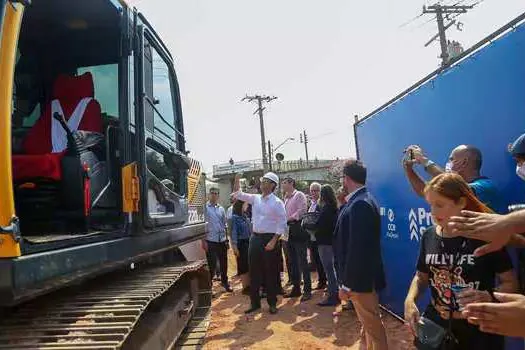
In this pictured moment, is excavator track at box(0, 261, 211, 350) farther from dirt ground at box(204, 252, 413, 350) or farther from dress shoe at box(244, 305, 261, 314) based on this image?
dress shoe at box(244, 305, 261, 314)

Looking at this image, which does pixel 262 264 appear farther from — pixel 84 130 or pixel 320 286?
pixel 84 130

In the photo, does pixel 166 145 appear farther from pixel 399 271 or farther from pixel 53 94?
pixel 399 271

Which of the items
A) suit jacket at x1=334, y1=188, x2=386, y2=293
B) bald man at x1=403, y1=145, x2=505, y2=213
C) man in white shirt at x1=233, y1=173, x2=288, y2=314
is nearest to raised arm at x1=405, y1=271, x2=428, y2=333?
bald man at x1=403, y1=145, x2=505, y2=213

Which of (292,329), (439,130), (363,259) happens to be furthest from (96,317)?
(292,329)

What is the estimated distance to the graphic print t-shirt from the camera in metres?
2.22

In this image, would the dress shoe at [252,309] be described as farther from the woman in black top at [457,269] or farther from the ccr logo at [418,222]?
the woman in black top at [457,269]

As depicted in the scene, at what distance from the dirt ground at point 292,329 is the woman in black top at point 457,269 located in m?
2.29

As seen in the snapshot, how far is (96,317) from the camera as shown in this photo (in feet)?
6.64

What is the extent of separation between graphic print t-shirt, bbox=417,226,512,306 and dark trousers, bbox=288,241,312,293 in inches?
172

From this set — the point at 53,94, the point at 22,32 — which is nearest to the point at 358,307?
the point at 53,94

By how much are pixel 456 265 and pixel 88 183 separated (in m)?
1.92

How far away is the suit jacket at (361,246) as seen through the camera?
3369 millimetres

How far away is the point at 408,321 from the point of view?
8.21 ft

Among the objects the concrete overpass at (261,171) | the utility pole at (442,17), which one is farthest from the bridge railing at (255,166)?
the utility pole at (442,17)
